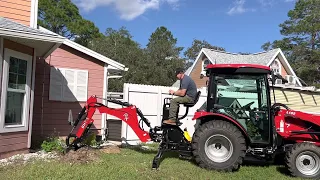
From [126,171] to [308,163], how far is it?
3.71m

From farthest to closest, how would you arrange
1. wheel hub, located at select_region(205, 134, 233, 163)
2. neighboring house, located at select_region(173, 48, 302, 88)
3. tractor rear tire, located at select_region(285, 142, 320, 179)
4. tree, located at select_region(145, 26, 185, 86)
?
tree, located at select_region(145, 26, 185, 86) < neighboring house, located at select_region(173, 48, 302, 88) < wheel hub, located at select_region(205, 134, 233, 163) < tractor rear tire, located at select_region(285, 142, 320, 179)

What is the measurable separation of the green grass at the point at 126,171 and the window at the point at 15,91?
55.8 inches

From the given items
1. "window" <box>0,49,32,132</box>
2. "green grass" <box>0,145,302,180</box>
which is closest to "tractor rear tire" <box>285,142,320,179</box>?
"green grass" <box>0,145,302,180</box>

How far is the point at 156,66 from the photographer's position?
118 ft

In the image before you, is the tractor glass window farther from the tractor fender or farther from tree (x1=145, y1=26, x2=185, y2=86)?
tree (x1=145, y1=26, x2=185, y2=86)

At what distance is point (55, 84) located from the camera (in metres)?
10.8

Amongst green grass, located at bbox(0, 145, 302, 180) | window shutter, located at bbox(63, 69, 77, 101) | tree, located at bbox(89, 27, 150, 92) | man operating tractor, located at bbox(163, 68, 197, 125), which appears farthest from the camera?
tree, located at bbox(89, 27, 150, 92)

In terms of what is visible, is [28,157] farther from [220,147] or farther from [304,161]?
[304,161]

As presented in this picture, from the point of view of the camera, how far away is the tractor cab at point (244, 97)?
7.05 meters

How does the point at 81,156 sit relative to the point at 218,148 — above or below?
below

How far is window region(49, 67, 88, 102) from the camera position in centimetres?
1080

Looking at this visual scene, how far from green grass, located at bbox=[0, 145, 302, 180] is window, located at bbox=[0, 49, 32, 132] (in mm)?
1416

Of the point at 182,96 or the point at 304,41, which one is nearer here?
the point at 182,96

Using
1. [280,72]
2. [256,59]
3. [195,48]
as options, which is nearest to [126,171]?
[256,59]
